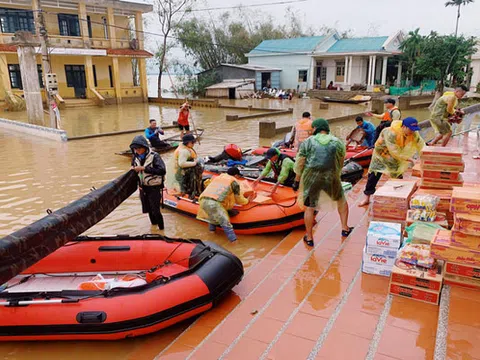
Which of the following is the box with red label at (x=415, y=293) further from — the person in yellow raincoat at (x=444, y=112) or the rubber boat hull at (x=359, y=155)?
the person in yellow raincoat at (x=444, y=112)

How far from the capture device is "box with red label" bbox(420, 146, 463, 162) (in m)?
4.51

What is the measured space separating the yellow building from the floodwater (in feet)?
24.5

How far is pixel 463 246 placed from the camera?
3271 mm

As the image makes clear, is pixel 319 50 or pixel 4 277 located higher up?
pixel 319 50

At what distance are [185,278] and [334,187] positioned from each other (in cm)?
210

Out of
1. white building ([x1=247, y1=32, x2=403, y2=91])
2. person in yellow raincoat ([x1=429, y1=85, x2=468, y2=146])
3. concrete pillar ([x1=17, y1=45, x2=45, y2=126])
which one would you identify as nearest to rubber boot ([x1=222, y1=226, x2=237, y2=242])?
person in yellow raincoat ([x1=429, y1=85, x2=468, y2=146])

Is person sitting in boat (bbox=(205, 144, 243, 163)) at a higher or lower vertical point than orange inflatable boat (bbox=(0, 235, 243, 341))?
higher

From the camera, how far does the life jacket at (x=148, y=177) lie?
5.62m

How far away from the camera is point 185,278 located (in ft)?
12.5

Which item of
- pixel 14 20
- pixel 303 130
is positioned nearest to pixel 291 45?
pixel 14 20

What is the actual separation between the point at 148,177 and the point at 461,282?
4.21 meters

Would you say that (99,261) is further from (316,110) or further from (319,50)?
(319,50)

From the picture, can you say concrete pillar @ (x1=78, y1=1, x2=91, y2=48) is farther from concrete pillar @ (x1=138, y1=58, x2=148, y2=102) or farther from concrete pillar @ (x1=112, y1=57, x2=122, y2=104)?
concrete pillar @ (x1=138, y1=58, x2=148, y2=102)

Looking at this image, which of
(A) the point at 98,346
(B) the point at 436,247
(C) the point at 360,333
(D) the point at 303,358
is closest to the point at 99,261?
(A) the point at 98,346
